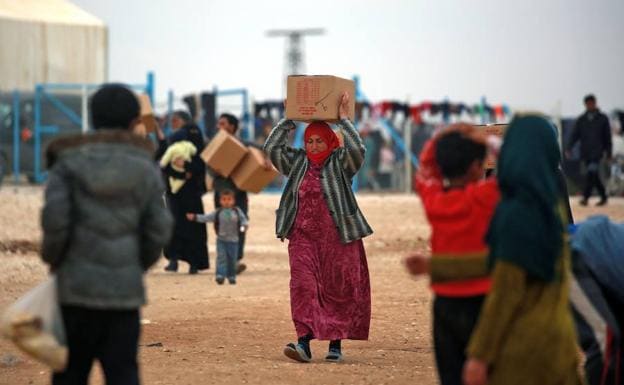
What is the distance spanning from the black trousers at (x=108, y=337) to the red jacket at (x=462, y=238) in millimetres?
1098

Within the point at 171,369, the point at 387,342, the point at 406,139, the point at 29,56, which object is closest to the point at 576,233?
the point at 171,369

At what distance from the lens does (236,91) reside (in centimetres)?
3194

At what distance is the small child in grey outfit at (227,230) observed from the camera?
1458 cm

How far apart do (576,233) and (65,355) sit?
2.24 metres

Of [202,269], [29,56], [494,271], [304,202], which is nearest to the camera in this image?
[494,271]

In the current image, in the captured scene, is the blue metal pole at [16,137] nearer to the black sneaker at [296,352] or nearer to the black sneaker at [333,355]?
the black sneaker at [333,355]

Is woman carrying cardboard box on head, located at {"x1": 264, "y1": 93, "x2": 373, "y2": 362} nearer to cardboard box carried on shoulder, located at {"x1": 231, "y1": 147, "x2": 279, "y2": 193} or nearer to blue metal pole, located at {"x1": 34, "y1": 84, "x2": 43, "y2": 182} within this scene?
cardboard box carried on shoulder, located at {"x1": 231, "y1": 147, "x2": 279, "y2": 193}

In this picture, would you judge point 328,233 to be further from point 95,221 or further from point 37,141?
point 37,141

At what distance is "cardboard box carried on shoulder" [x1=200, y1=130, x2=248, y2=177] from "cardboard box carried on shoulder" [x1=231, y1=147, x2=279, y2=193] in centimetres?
11

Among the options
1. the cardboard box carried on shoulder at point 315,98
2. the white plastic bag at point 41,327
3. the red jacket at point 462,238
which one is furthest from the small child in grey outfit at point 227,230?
the red jacket at point 462,238

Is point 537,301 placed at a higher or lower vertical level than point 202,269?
higher

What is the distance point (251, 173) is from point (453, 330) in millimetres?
9749

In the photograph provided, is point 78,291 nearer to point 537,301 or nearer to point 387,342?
point 537,301

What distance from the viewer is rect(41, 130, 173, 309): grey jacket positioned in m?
5.36
